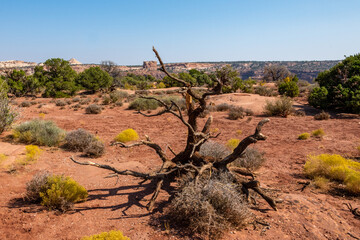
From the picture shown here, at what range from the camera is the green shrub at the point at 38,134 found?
312 inches

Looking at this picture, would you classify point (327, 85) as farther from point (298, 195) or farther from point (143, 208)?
point (143, 208)

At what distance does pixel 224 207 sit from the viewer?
342cm

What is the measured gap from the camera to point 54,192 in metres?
3.93

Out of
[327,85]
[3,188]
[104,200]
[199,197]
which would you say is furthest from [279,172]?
[327,85]

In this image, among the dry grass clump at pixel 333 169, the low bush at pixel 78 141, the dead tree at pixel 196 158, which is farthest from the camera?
the low bush at pixel 78 141

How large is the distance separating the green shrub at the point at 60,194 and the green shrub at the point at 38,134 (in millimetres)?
4376

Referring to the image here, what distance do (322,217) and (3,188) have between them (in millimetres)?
6320

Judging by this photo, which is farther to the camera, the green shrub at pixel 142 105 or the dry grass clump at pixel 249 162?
the green shrub at pixel 142 105

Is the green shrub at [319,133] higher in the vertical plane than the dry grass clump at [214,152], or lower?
lower

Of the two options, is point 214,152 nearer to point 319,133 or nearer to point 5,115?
point 319,133

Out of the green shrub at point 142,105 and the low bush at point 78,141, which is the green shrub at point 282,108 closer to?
the green shrub at point 142,105

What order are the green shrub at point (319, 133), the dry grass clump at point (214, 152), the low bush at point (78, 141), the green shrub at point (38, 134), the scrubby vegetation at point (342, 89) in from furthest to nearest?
the scrubby vegetation at point (342, 89)
the green shrub at point (319, 133)
the green shrub at point (38, 134)
the low bush at point (78, 141)
the dry grass clump at point (214, 152)

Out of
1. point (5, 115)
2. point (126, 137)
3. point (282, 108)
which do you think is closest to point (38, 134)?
point (5, 115)

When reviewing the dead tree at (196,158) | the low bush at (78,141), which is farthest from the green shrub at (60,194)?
the low bush at (78,141)
